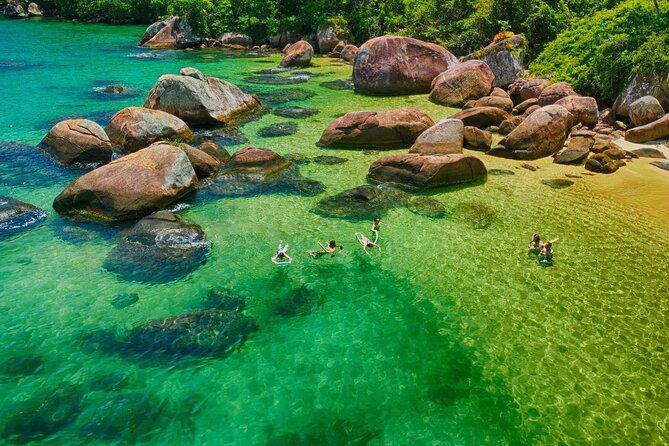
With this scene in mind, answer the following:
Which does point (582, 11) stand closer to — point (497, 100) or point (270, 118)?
point (497, 100)

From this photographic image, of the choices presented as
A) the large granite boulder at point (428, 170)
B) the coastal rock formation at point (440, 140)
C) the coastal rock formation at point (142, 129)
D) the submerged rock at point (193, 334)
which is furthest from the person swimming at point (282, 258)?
the coastal rock formation at point (142, 129)

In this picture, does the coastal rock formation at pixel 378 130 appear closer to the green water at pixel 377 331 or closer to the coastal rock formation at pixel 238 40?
the green water at pixel 377 331

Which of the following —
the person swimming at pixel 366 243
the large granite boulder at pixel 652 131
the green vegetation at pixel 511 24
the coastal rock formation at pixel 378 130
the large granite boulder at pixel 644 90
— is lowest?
the person swimming at pixel 366 243

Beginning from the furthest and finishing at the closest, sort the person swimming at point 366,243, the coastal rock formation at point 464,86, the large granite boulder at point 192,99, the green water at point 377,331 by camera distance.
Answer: the coastal rock formation at point 464,86 < the large granite boulder at point 192,99 < the person swimming at point 366,243 < the green water at point 377,331

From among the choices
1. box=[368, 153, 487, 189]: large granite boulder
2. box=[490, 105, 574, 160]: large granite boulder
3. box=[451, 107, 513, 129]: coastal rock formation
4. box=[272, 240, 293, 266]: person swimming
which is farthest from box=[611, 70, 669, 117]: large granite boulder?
box=[272, 240, 293, 266]: person swimming

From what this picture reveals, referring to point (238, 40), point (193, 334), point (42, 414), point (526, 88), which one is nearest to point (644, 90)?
point (526, 88)

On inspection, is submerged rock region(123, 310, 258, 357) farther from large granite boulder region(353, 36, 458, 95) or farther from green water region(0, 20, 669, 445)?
large granite boulder region(353, 36, 458, 95)
